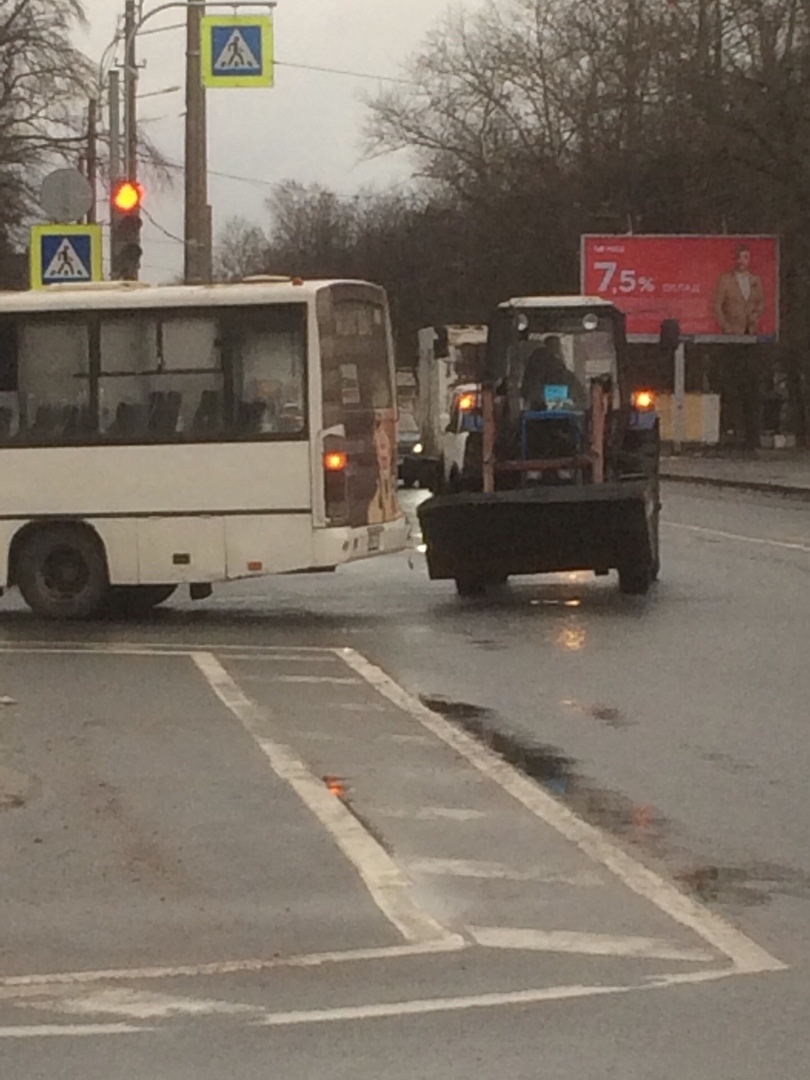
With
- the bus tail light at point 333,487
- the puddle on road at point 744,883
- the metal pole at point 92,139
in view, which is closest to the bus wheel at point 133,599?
the bus tail light at point 333,487

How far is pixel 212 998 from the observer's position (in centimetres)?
684

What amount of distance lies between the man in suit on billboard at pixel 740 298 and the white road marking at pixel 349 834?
45.7 m

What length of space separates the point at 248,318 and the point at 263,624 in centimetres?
246

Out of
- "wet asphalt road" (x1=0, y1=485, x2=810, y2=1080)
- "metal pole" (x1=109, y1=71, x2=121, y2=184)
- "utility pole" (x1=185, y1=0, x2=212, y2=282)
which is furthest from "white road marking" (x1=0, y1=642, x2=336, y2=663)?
"metal pole" (x1=109, y1=71, x2=121, y2=184)

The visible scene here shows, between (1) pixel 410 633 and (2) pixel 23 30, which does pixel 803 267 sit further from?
(1) pixel 410 633

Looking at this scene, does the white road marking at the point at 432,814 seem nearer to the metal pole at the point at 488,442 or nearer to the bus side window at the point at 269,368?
the bus side window at the point at 269,368

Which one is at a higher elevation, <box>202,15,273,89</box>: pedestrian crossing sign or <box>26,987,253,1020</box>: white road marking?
<box>202,15,273,89</box>: pedestrian crossing sign

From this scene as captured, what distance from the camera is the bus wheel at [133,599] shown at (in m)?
19.9

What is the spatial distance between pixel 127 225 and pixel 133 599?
668 cm

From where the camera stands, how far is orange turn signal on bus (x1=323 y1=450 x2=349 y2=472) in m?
18.2

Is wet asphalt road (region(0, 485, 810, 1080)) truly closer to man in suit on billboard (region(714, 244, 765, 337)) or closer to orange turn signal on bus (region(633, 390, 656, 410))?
orange turn signal on bus (region(633, 390, 656, 410))

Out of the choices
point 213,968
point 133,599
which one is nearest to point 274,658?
point 133,599

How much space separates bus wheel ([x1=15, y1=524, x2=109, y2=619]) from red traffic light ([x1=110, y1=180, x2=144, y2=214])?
7392 mm

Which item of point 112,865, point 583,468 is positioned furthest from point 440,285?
point 112,865
